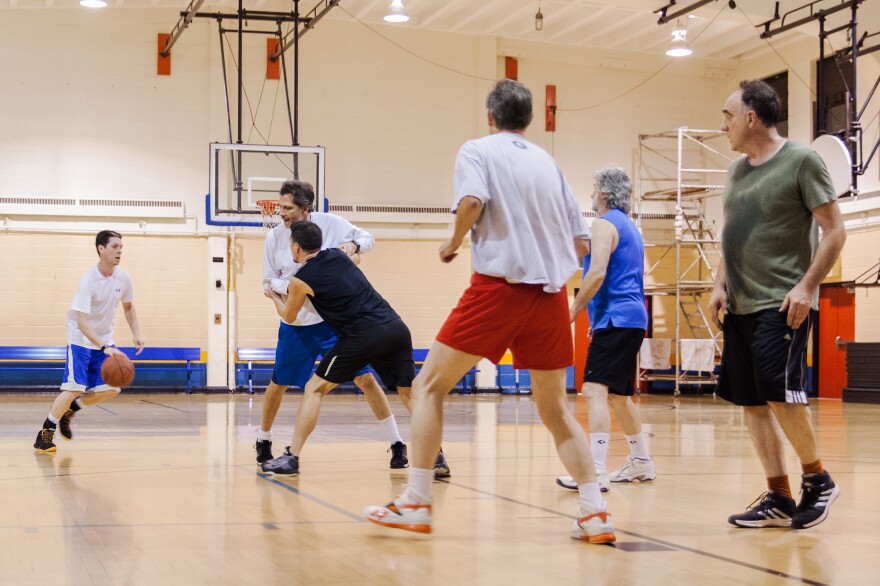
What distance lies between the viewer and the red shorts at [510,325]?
3.91 metres

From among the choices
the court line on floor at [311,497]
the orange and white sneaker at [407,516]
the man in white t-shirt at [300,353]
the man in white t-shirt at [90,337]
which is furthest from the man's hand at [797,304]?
the man in white t-shirt at [90,337]

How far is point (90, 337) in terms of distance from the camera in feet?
24.7

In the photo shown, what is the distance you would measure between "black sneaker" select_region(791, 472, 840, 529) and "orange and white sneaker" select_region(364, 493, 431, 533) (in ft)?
5.02

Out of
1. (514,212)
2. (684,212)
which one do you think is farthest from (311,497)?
(684,212)

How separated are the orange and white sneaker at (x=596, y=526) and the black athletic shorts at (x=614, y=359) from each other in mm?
1636

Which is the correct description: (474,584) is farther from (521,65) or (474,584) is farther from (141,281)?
(521,65)

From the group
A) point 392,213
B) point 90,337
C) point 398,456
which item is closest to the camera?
point 398,456

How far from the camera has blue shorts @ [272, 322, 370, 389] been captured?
6.24 meters

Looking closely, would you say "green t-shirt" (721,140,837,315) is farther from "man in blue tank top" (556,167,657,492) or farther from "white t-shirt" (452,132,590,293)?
"man in blue tank top" (556,167,657,492)

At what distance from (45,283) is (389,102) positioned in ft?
23.1

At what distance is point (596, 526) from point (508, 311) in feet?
2.84

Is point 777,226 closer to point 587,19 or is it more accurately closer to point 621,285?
point 621,285

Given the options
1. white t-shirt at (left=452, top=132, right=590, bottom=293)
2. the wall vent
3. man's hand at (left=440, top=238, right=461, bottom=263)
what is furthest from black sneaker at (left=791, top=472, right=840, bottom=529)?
the wall vent

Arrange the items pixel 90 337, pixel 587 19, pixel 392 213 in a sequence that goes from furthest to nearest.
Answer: pixel 392 213 < pixel 587 19 < pixel 90 337
